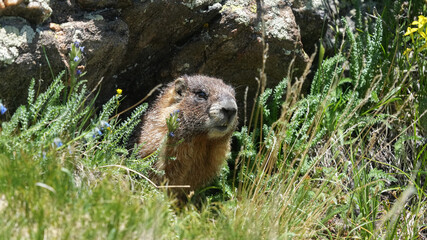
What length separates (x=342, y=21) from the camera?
6.62 meters

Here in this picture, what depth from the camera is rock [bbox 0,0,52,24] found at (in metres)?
4.47

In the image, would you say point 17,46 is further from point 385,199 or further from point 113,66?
point 385,199

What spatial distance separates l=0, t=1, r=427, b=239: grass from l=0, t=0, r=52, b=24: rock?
60 cm

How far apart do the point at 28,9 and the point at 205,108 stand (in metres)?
1.81

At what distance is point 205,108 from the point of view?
16.7ft

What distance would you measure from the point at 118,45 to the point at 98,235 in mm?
2756

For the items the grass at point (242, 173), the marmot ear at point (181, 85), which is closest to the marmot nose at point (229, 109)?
the grass at point (242, 173)

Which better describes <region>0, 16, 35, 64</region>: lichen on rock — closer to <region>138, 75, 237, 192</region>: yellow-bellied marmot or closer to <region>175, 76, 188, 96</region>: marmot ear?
<region>138, 75, 237, 192</region>: yellow-bellied marmot

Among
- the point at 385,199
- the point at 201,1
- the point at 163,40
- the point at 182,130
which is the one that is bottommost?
the point at 385,199

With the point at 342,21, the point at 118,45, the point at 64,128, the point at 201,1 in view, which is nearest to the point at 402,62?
the point at 342,21

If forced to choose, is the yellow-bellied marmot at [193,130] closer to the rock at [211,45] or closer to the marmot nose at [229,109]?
the marmot nose at [229,109]

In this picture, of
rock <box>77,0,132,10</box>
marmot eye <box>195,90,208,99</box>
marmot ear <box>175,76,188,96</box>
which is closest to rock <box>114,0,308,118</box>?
rock <box>77,0,132,10</box>

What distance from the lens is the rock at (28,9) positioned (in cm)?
447

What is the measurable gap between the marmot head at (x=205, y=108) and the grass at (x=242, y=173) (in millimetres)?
278
